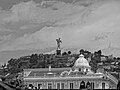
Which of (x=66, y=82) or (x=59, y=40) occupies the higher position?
(x=59, y=40)

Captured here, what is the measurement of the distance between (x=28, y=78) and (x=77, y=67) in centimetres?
1107

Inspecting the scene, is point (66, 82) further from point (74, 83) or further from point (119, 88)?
point (119, 88)

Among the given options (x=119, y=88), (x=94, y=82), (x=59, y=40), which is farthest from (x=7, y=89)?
(x=59, y=40)

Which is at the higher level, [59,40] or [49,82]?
[59,40]

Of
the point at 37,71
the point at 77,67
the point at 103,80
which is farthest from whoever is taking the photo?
the point at 37,71

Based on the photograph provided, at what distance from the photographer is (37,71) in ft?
337

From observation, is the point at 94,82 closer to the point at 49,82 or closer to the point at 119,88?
the point at 49,82

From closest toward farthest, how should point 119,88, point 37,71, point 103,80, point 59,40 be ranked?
point 119,88 < point 103,80 < point 37,71 < point 59,40

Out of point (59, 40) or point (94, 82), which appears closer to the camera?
point (94, 82)

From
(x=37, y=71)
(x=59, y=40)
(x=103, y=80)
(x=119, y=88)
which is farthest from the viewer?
(x=59, y=40)

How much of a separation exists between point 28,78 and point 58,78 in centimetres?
548

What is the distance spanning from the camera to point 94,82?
85.4m

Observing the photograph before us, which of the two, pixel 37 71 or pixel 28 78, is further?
pixel 37 71

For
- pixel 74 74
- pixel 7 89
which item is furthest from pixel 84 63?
pixel 7 89
